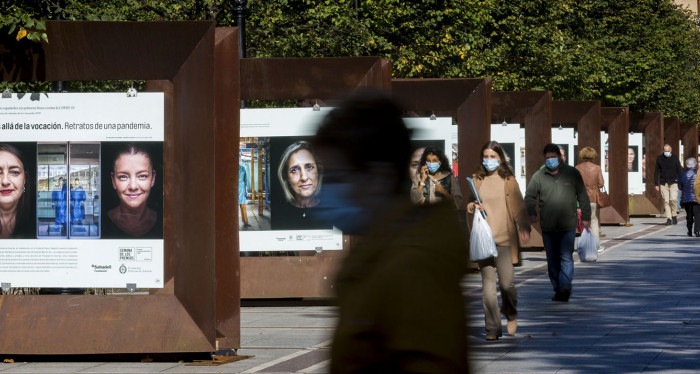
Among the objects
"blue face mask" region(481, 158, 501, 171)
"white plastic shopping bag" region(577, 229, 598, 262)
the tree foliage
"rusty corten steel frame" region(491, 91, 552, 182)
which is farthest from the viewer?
"rusty corten steel frame" region(491, 91, 552, 182)

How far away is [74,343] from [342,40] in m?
13.2

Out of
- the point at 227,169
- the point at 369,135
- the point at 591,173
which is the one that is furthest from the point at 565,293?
the point at 369,135

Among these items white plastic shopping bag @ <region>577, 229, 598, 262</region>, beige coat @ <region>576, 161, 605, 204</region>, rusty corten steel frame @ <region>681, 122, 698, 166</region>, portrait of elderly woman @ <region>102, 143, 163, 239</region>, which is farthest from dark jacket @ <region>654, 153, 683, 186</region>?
portrait of elderly woman @ <region>102, 143, 163, 239</region>

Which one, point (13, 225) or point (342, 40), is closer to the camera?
point (13, 225)

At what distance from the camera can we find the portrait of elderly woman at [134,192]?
10.1 meters

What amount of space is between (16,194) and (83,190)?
555 millimetres

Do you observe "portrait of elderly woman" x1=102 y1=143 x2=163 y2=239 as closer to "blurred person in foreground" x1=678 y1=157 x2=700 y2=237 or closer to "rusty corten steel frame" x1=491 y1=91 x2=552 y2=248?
"rusty corten steel frame" x1=491 y1=91 x2=552 y2=248

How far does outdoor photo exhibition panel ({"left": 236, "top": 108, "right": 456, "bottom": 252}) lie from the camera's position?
14.0 m

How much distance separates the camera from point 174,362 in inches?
394

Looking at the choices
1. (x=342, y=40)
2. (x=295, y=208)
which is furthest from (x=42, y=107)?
(x=342, y=40)

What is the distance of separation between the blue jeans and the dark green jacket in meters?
0.13

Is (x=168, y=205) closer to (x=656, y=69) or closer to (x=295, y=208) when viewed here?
(x=295, y=208)

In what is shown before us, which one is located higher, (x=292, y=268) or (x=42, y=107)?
(x=42, y=107)

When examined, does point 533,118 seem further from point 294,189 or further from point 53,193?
point 53,193
